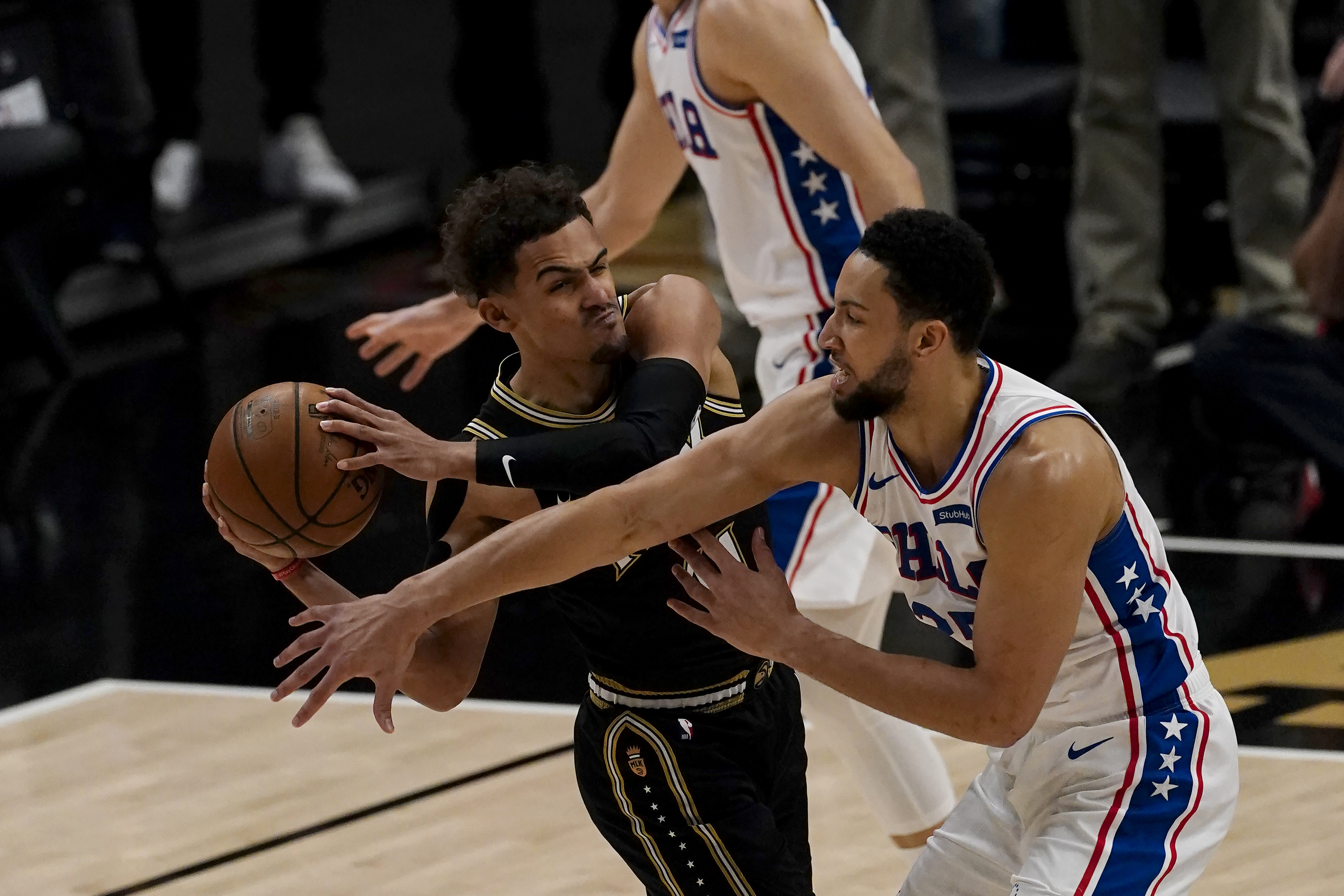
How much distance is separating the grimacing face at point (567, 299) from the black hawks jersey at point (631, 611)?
123 millimetres

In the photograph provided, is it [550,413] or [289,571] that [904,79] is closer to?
[550,413]

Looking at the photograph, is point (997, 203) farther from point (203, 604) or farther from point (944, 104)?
point (203, 604)

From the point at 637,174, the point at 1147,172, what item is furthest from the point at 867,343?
the point at 1147,172

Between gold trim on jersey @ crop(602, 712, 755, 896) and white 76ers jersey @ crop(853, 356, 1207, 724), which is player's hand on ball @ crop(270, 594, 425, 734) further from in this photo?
white 76ers jersey @ crop(853, 356, 1207, 724)

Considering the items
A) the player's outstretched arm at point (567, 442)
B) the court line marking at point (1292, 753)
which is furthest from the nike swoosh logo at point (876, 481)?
the court line marking at point (1292, 753)

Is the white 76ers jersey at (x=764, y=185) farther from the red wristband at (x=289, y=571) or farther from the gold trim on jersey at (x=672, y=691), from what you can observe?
the red wristband at (x=289, y=571)

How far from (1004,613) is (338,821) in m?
2.50

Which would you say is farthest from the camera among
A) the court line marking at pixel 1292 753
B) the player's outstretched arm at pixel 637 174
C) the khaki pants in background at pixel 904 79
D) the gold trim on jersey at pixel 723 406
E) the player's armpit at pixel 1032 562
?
the khaki pants in background at pixel 904 79

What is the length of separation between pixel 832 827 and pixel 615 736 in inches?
59.1

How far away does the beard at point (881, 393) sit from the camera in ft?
10.2

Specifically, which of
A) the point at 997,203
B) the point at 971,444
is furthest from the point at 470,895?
the point at 997,203

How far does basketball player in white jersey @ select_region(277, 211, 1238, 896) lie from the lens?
307 cm

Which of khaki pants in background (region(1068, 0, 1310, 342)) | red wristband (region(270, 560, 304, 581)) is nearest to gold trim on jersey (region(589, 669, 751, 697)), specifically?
red wristband (region(270, 560, 304, 581))

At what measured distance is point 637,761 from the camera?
351 cm
